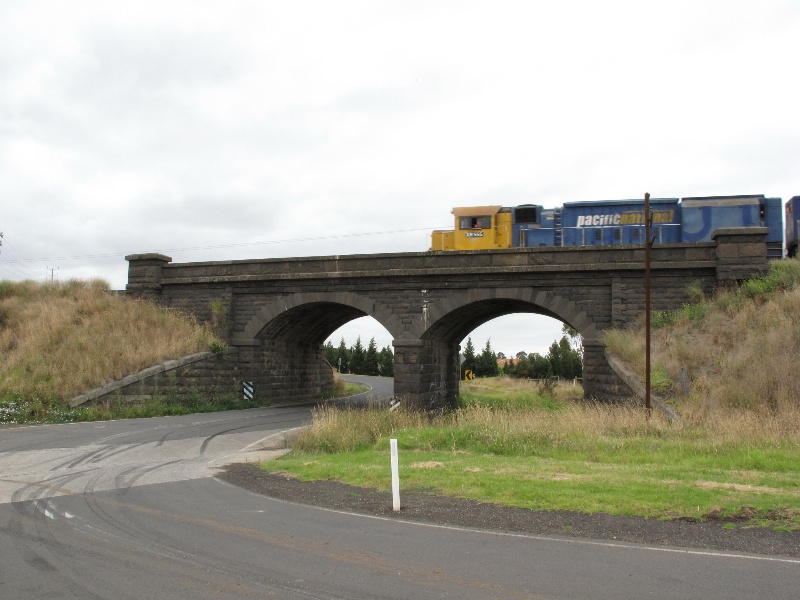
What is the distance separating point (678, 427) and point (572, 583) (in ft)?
30.6

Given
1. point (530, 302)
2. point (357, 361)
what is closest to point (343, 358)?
point (357, 361)

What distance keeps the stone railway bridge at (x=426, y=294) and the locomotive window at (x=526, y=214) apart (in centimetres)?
347

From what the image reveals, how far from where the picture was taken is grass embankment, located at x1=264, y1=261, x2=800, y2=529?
887cm

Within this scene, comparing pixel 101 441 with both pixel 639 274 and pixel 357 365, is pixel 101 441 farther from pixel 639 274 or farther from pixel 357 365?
pixel 357 365

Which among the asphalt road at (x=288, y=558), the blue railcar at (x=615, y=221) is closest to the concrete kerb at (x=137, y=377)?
the asphalt road at (x=288, y=558)

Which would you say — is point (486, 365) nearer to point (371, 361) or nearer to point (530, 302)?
point (371, 361)

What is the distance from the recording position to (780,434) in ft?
41.6

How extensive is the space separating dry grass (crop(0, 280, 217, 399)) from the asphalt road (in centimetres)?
1416

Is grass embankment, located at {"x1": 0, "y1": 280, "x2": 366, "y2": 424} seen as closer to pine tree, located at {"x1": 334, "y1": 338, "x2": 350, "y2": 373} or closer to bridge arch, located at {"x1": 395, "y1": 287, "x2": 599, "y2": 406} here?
bridge arch, located at {"x1": 395, "y1": 287, "x2": 599, "y2": 406}

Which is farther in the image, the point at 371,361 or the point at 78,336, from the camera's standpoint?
the point at 371,361

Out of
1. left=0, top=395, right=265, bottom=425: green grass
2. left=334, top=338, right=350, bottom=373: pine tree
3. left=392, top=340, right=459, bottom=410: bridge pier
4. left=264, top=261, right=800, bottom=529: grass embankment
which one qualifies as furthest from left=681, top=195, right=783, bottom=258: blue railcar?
left=334, top=338, right=350, bottom=373: pine tree

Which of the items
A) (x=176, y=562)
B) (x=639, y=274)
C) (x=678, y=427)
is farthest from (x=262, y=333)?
(x=176, y=562)

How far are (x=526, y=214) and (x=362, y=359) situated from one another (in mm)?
58157

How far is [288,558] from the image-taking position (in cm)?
657
